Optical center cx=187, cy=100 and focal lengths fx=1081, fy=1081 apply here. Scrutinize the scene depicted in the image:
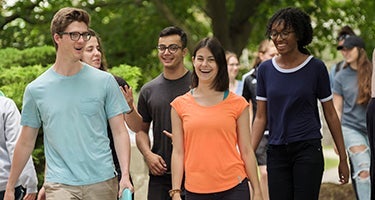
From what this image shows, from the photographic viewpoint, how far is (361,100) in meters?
11.2

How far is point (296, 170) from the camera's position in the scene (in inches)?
323

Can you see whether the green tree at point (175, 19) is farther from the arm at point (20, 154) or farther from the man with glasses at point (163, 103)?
the arm at point (20, 154)

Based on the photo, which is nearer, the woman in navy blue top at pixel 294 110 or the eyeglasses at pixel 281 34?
the woman in navy blue top at pixel 294 110

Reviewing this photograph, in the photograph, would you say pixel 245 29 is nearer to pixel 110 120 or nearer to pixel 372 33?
pixel 372 33

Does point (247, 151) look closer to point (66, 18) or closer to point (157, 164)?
point (157, 164)

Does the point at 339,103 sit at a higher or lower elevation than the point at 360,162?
higher

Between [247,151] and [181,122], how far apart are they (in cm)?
51

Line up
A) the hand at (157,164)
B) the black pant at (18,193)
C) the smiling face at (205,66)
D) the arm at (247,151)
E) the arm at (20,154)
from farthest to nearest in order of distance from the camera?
the hand at (157,164), the black pant at (18,193), the smiling face at (205,66), the arm at (247,151), the arm at (20,154)

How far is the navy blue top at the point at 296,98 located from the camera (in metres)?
8.21

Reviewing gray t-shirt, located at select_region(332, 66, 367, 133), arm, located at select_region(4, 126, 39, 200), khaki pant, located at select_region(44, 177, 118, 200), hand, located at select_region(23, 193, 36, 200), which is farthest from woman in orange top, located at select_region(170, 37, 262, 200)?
gray t-shirt, located at select_region(332, 66, 367, 133)

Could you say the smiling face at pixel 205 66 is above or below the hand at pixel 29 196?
above

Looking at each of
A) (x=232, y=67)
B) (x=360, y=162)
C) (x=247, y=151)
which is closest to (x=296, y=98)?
(x=247, y=151)

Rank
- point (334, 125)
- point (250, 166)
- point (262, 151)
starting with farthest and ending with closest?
point (262, 151)
point (334, 125)
point (250, 166)

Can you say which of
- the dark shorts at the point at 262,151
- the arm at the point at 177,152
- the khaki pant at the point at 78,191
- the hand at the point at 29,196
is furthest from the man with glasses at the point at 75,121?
the dark shorts at the point at 262,151
